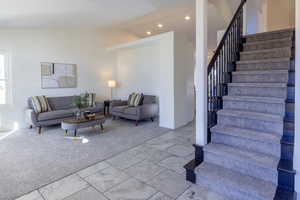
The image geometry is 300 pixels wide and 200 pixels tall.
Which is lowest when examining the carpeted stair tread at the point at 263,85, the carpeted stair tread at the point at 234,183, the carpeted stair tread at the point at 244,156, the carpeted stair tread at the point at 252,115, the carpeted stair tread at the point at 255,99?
the carpeted stair tread at the point at 234,183

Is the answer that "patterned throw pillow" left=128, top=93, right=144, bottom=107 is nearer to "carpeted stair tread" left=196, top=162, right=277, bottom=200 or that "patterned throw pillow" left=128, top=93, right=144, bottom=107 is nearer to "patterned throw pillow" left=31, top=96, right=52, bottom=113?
"patterned throw pillow" left=31, top=96, right=52, bottom=113

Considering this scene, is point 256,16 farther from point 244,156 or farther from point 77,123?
point 77,123

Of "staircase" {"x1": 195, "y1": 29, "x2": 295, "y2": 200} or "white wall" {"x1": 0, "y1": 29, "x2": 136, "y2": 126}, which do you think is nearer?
"staircase" {"x1": 195, "y1": 29, "x2": 295, "y2": 200}

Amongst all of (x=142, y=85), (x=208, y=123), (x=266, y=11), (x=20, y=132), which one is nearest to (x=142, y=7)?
(x=142, y=85)

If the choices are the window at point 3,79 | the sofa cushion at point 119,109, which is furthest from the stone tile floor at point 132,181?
the window at point 3,79

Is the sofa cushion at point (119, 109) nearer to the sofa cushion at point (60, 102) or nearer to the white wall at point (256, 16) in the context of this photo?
the sofa cushion at point (60, 102)

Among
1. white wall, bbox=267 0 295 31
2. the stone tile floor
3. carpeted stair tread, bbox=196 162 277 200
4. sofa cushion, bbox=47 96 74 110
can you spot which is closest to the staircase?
carpeted stair tread, bbox=196 162 277 200

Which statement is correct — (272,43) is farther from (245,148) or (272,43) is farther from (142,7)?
(142,7)

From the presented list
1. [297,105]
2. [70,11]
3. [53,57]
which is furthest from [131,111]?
[297,105]

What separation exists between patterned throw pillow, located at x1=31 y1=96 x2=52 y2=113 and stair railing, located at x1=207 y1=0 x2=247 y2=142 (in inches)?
171

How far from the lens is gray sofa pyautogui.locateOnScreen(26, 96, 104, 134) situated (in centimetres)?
435

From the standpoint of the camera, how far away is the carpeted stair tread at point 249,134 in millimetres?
1960

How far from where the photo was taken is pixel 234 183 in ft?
5.94

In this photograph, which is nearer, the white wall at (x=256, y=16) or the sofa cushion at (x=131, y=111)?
the sofa cushion at (x=131, y=111)
